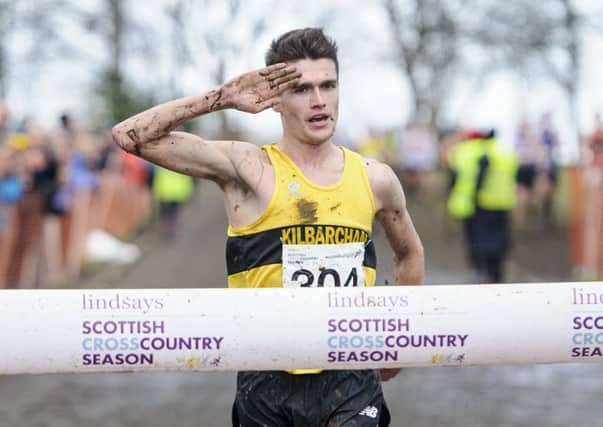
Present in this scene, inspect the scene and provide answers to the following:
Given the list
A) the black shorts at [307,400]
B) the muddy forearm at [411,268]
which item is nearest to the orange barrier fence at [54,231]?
the muddy forearm at [411,268]

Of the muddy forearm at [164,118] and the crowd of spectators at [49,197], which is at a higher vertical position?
the crowd of spectators at [49,197]

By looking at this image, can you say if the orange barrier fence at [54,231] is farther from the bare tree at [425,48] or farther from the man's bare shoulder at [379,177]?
the bare tree at [425,48]

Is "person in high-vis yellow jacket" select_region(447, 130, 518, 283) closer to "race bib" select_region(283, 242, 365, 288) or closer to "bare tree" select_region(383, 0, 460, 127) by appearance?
"race bib" select_region(283, 242, 365, 288)

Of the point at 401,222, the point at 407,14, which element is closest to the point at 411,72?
the point at 407,14

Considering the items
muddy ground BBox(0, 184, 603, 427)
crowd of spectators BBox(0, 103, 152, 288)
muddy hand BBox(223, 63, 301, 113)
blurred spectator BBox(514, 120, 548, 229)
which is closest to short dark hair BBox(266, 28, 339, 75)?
muddy hand BBox(223, 63, 301, 113)

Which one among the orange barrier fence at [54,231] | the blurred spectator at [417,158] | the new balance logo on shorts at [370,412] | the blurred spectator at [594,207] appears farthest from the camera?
the blurred spectator at [417,158]

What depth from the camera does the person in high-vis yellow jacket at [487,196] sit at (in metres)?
12.7

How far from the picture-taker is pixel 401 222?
4258 millimetres

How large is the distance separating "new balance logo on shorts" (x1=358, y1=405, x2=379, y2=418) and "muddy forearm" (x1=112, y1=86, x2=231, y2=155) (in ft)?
3.76

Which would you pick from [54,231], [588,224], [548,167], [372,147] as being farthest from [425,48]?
[54,231]

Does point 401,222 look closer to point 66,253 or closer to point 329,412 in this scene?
point 329,412

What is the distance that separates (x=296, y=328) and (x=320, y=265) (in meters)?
0.40

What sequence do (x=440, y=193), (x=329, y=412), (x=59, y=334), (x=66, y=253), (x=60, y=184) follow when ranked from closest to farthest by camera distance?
1. (x=59, y=334)
2. (x=329, y=412)
3. (x=60, y=184)
4. (x=66, y=253)
5. (x=440, y=193)

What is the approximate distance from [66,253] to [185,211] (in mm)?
12905
